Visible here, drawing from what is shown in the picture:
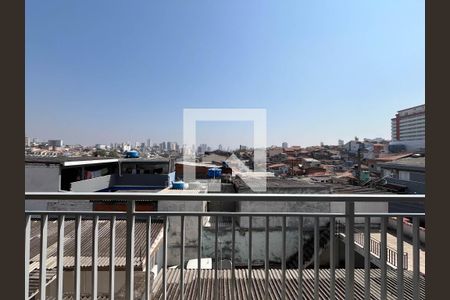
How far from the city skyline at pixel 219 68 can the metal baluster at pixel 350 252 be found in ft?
10.3

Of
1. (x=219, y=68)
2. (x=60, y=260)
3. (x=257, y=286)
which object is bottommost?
(x=257, y=286)

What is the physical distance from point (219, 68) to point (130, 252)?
16.4 ft

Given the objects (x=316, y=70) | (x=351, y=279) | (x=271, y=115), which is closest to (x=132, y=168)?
(x=271, y=115)

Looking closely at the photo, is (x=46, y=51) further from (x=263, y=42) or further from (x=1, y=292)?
(x=1, y=292)

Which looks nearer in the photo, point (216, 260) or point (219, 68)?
point (216, 260)

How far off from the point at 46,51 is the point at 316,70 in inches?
230

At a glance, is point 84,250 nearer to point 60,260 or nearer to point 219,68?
point 60,260

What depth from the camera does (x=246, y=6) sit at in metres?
4.34

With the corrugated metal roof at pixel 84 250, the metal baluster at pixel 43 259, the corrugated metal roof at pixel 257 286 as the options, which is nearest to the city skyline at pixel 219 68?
the corrugated metal roof at pixel 84 250

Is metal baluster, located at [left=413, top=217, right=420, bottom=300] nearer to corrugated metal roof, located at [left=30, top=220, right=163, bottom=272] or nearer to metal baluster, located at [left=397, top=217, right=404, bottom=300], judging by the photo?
metal baluster, located at [left=397, top=217, right=404, bottom=300]

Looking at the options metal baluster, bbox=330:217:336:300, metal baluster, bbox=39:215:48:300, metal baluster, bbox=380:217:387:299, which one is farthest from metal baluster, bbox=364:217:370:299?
metal baluster, bbox=39:215:48:300

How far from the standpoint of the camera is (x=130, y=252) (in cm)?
158

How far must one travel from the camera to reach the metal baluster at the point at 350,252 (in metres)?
1.58

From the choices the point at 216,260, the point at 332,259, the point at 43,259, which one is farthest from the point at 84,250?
the point at 332,259
